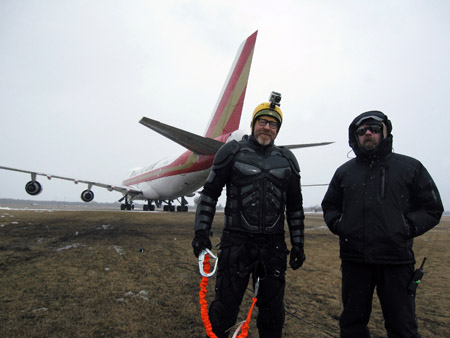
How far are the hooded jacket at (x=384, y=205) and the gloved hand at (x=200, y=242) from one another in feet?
4.62

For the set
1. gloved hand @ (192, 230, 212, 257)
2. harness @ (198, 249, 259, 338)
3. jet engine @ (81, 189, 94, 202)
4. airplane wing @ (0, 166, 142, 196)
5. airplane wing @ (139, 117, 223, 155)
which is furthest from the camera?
jet engine @ (81, 189, 94, 202)

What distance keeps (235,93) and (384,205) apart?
35.5 feet

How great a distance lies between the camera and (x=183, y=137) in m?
9.02

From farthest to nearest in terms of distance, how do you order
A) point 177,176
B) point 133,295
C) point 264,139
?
point 177,176 < point 133,295 < point 264,139

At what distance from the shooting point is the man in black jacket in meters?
2.35

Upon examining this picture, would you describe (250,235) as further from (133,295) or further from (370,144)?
(133,295)

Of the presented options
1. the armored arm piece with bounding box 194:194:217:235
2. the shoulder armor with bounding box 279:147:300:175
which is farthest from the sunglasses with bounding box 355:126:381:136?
the armored arm piece with bounding box 194:194:217:235

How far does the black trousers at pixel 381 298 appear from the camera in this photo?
2.28 metres

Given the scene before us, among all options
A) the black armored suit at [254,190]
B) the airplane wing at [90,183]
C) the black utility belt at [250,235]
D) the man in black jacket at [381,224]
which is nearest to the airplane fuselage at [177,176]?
the airplane wing at [90,183]

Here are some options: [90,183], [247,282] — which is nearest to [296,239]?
[247,282]

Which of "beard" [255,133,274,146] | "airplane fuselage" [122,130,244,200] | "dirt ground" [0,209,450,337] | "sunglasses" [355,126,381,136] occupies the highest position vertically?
"airplane fuselage" [122,130,244,200]

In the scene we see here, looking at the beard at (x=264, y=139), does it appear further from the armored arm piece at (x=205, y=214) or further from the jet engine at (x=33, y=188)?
the jet engine at (x=33, y=188)

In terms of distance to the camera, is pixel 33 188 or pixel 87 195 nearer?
pixel 33 188

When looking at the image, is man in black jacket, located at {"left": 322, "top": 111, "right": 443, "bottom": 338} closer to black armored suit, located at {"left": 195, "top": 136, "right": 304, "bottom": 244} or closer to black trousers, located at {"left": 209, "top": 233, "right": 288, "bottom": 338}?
black armored suit, located at {"left": 195, "top": 136, "right": 304, "bottom": 244}
